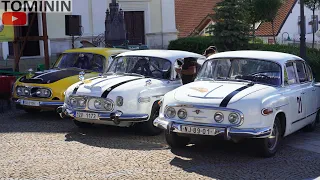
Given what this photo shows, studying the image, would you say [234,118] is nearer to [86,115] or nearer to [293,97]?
[293,97]

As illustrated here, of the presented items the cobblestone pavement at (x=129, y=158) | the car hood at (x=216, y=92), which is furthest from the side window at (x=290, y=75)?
→ the cobblestone pavement at (x=129, y=158)

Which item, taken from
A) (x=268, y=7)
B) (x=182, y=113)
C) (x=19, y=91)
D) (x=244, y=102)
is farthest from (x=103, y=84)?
(x=268, y=7)

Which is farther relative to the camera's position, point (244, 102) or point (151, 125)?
point (151, 125)

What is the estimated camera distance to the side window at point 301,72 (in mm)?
8953

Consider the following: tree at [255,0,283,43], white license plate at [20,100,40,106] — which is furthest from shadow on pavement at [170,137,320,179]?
tree at [255,0,283,43]

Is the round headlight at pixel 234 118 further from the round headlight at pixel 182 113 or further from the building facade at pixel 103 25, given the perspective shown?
the building facade at pixel 103 25

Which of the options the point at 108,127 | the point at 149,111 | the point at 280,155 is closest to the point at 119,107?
the point at 149,111

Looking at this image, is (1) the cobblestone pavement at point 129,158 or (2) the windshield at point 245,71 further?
(2) the windshield at point 245,71

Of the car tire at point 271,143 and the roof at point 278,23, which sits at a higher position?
the roof at point 278,23

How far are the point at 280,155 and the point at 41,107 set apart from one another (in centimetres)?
510

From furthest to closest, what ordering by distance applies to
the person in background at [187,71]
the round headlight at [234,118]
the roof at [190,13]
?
1. the roof at [190,13]
2. the person in background at [187,71]
3. the round headlight at [234,118]

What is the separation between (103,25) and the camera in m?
24.0

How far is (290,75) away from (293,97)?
52 cm

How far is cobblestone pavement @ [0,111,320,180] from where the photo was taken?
22.2 ft
